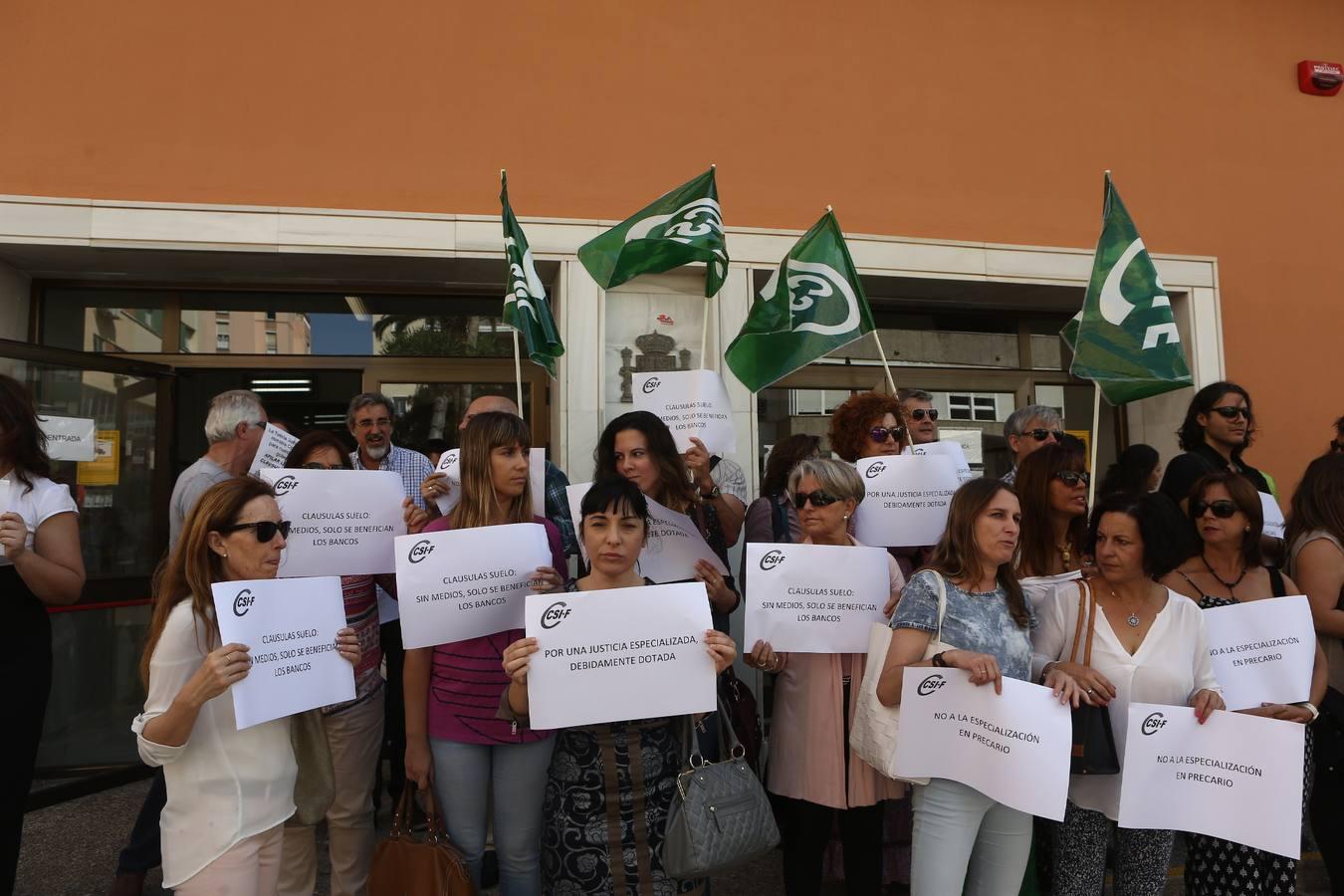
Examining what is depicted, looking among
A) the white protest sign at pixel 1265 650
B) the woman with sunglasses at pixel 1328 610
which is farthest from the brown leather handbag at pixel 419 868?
the woman with sunglasses at pixel 1328 610

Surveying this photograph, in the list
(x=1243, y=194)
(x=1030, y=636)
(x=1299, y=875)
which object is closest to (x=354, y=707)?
(x=1030, y=636)

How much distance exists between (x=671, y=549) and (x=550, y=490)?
82cm

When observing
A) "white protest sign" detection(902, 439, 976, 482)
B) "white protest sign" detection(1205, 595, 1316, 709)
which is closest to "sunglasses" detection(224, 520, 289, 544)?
"white protest sign" detection(902, 439, 976, 482)

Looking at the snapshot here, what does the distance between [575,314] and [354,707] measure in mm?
3241

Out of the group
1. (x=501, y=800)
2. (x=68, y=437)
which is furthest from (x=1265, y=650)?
(x=68, y=437)

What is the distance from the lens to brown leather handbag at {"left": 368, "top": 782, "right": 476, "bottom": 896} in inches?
102

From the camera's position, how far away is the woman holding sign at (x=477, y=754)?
278 cm

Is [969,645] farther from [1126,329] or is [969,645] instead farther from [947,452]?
[1126,329]

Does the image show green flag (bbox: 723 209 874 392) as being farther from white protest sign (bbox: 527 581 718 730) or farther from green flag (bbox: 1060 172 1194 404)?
white protest sign (bbox: 527 581 718 730)

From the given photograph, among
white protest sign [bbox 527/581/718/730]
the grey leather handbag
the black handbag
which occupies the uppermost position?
white protest sign [bbox 527/581/718/730]

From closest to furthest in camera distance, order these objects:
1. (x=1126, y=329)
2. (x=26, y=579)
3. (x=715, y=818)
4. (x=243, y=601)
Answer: (x=243, y=601)
(x=715, y=818)
(x=26, y=579)
(x=1126, y=329)

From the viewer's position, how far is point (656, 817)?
2604mm

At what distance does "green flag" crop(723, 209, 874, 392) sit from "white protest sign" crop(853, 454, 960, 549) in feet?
→ 2.99

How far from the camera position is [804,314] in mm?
4453
